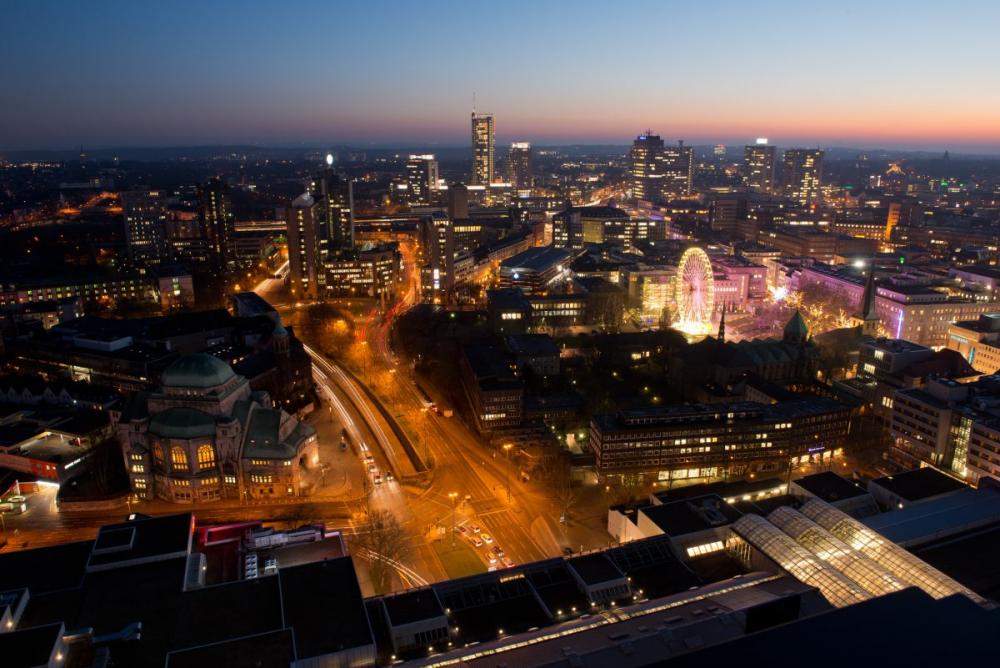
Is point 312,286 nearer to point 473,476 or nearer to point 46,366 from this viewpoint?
point 46,366

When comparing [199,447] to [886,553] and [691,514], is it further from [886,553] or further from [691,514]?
[886,553]

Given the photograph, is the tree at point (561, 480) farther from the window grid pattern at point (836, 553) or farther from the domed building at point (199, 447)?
the domed building at point (199, 447)

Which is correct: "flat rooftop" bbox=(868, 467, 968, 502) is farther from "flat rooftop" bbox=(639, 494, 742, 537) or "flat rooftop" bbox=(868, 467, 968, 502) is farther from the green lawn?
the green lawn

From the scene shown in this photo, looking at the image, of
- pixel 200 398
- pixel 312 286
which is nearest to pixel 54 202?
pixel 312 286

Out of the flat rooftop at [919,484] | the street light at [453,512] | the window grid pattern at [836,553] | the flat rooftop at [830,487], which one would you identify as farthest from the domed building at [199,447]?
the flat rooftop at [919,484]

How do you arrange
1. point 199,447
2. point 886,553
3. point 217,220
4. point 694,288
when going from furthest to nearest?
point 217,220, point 694,288, point 199,447, point 886,553

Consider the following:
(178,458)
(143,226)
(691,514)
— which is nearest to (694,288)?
(691,514)
